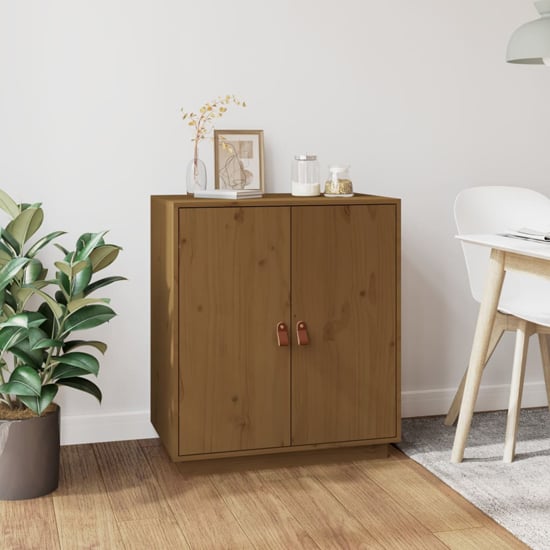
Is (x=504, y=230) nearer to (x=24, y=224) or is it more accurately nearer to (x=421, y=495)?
(x=421, y=495)

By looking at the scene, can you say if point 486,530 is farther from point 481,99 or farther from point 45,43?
point 45,43

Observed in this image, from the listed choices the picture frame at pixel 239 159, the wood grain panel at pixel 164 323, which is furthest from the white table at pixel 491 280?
the wood grain panel at pixel 164 323

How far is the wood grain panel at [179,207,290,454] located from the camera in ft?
9.42

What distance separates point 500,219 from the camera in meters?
3.48

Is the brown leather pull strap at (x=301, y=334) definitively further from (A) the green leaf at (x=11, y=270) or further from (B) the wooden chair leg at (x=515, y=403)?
(A) the green leaf at (x=11, y=270)

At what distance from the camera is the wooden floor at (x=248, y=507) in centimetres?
245

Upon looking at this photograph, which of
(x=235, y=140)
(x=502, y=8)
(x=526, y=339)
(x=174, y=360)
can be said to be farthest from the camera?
(x=502, y=8)

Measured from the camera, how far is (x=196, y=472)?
9.73 ft

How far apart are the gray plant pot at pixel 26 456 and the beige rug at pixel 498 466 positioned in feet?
4.07

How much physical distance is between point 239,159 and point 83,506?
4.46ft

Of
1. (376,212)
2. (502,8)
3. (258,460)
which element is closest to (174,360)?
(258,460)

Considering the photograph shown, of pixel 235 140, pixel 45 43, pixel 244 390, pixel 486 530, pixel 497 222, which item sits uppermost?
pixel 45 43

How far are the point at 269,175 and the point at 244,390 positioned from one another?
0.88 metres

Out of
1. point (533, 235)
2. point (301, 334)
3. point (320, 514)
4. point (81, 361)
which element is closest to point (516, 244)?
point (533, 235)
